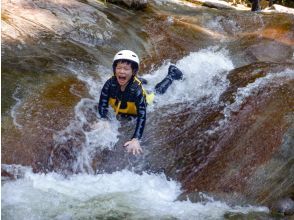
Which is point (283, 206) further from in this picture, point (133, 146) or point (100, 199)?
point (100, 199)

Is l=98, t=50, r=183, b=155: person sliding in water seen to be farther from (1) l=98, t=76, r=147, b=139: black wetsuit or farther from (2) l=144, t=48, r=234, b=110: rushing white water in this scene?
(2) l=144, t=48, r=234, b=110: rushing white water

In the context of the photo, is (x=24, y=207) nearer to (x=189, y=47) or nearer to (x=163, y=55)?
(x=163, y=55)

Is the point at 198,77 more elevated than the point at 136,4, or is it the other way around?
the point at 136,4

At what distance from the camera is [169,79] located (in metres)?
7.78

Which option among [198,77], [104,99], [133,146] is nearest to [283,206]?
[133,146]

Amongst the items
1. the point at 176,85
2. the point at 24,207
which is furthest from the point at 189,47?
the point at 24,207

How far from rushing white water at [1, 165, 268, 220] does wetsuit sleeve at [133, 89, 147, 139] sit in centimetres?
58

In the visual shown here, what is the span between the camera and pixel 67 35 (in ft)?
29.2

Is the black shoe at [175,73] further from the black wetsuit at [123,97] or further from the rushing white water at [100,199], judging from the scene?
the rushing white water at [100,199]

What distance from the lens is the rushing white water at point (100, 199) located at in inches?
196

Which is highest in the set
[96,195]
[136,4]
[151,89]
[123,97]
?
[136,4]

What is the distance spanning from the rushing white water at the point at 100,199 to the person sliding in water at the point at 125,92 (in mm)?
593

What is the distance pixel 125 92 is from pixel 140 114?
0.43 meters

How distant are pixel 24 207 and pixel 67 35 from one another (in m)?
4.70
